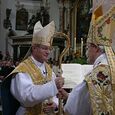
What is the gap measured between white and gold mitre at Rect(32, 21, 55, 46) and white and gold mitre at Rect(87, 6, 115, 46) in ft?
4.33

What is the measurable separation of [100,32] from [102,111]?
2.23ft

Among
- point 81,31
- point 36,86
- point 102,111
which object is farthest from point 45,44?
point 81,31

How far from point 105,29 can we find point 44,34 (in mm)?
1539

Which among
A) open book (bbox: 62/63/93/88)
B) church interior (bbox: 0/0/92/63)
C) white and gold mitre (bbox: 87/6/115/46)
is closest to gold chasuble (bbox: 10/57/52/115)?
open book (bbox: 62/63/93/88)

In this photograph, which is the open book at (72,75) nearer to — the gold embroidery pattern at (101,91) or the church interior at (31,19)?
the gold embroidery pattern at (101,91)

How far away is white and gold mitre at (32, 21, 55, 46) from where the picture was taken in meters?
4.58

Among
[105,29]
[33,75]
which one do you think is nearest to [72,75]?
[33,75]

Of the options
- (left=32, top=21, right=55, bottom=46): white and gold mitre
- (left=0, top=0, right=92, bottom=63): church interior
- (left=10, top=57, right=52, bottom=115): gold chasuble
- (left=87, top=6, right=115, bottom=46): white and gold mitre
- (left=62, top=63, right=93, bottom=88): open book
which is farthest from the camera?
(left=0, top=0, right=92, bottom=63): church interior

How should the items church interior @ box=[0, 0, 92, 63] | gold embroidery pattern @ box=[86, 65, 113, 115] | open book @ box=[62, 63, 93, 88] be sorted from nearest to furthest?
1. gold embroidery pattern @ box=[86, 65, 113, 115]
2. open book @ box=[62, 63, 93, 88]
3. church interior @ box=[0, 0, 92, 63]

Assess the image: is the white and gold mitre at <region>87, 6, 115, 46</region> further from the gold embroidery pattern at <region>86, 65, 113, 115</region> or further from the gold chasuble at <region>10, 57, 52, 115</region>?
the gold chasuble at <region>10, 57, 52, 115</region>

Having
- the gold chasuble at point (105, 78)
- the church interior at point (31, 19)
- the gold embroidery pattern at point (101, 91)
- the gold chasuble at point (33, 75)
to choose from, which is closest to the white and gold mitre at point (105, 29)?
the gold chasuble at point (105, 78)

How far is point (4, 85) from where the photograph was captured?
4.30 m

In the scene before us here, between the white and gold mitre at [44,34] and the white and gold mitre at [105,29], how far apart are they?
1.32 m

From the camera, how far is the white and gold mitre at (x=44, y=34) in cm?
458
